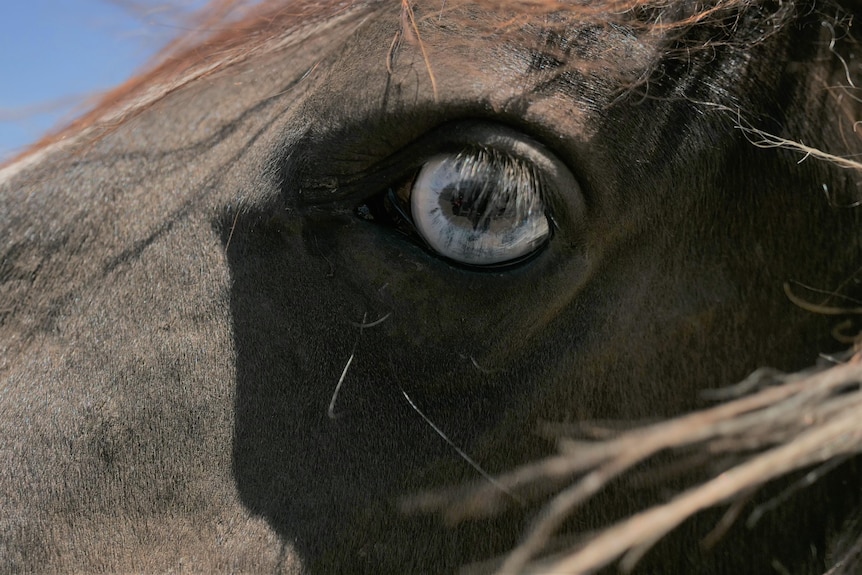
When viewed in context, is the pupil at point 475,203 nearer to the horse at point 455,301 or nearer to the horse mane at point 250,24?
the horse at point 455,301

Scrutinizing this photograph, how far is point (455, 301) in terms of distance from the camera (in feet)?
4.22

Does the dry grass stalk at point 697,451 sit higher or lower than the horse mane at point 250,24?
lower

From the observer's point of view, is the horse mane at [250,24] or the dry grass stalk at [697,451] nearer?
the dry grass stalk at [697,451]

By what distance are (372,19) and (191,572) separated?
1.15 m

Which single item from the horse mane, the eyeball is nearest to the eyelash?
the eyeball

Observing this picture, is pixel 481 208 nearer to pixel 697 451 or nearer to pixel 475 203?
pixel 475 203

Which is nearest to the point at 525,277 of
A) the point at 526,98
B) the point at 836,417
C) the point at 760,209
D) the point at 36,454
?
the point at 526,98

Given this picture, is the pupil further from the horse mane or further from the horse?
the horse mane

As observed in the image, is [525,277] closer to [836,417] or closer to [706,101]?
[706,101]

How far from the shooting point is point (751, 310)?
48.6 inches

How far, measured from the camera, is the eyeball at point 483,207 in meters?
1.24

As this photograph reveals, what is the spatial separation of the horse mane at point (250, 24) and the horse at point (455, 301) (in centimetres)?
1

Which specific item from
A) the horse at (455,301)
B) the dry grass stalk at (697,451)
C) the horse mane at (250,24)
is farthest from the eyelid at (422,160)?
the dry grass stalk at (697,451)

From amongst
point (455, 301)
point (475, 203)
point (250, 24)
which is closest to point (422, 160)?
point (475, 203)
